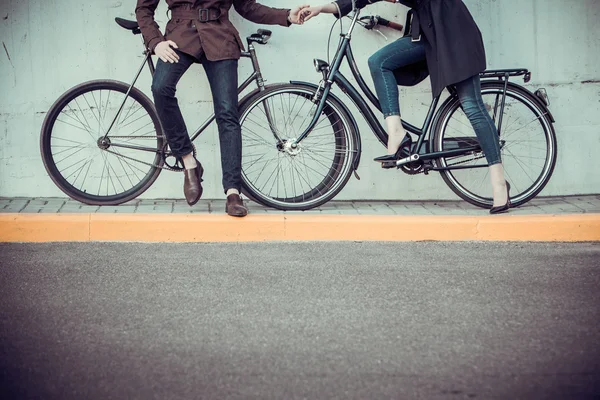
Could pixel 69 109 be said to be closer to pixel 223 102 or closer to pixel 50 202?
pixel 50 202

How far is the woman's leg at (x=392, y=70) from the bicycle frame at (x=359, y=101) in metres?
0.15

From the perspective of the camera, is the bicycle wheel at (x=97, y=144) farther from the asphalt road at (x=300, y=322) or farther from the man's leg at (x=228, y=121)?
the asphalt road at (x=300, y=322)

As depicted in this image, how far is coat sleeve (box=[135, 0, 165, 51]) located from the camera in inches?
247

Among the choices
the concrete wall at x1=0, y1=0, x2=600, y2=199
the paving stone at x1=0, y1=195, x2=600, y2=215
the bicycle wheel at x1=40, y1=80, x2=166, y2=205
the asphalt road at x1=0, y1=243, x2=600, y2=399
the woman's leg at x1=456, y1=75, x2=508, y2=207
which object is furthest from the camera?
the concrete wall at x1=0, y1=0, x2=600, y2=199

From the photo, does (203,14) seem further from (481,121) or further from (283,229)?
(481,121)

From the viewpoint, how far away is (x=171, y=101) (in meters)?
6.27

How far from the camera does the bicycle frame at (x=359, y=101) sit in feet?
21.2

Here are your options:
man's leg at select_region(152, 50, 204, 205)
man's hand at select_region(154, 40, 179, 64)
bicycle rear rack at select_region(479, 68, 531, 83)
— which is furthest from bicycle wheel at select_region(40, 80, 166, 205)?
bicycle rear rack at select_region(479, 68, 531, 83)

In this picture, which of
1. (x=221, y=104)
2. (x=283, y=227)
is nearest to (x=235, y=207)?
(x=283, y=227)

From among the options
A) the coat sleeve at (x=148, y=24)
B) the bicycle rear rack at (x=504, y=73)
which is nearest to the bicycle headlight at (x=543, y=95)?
the bicycle rear rack at (x=504, y=73)

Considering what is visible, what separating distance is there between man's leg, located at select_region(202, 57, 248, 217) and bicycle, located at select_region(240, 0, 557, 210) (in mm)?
266

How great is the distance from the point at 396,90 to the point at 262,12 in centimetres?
111

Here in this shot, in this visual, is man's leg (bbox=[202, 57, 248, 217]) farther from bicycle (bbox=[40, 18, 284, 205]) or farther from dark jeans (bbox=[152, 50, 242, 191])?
bicycle (bbox=[40, 18, 284, 205])

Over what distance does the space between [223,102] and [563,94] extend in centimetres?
276
